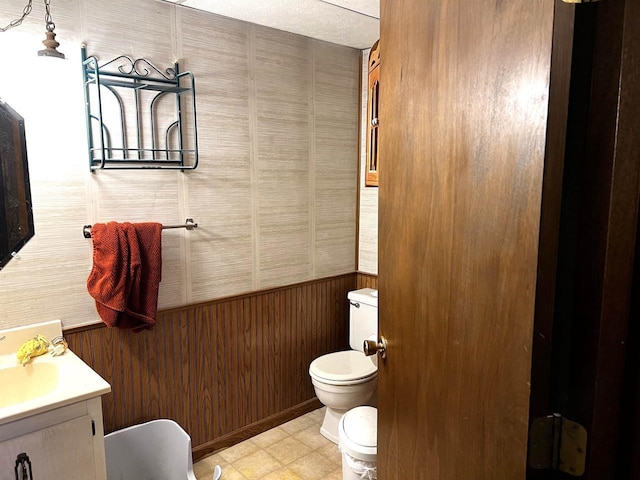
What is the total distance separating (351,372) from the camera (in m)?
2.57

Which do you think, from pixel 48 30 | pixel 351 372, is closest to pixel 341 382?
pixel 351 372

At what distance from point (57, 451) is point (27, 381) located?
0.36 meters

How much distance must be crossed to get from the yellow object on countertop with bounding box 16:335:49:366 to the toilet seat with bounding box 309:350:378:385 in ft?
4.28

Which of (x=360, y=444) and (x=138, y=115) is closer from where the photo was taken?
(x=360, y=444)

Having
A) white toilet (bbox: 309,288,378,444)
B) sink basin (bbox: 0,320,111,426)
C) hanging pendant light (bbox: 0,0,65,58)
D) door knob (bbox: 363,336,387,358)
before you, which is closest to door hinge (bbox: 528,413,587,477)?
door knob (bbox: 363,336,387,358)

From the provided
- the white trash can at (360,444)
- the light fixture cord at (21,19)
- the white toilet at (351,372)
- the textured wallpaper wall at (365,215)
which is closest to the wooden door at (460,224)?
the white trash can at (360,444)

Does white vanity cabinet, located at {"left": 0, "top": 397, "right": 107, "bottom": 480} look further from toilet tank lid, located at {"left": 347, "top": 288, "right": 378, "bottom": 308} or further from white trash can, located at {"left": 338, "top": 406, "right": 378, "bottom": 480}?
toilet tank lid, located at {"left": 347, "top": 288, "right": 378, "bottom": 308}

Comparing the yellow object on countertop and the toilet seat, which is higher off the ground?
the yellow object on countertop

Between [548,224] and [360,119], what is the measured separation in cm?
241

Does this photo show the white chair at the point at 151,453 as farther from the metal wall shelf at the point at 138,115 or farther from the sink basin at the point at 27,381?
the metal wall shelf at the point at 138,115

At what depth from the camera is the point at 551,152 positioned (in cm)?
72

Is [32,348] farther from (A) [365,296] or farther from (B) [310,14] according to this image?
(B) [310,14]

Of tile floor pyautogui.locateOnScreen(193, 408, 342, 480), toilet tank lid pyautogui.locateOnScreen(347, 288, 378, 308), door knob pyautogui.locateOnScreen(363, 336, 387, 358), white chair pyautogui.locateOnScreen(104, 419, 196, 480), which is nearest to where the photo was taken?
door knob pyautogui.locateOnScreen(363, 336, 387, 358)

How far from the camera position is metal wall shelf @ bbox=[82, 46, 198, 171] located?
2.00 metres
